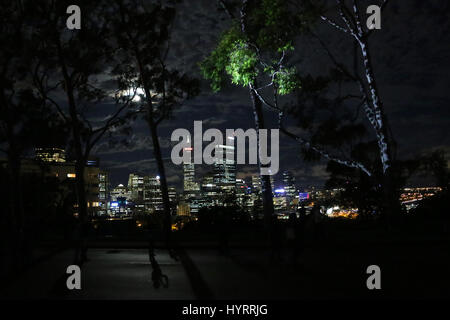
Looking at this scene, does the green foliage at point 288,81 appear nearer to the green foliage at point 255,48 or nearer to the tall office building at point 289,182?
the green foliage at point 255,48

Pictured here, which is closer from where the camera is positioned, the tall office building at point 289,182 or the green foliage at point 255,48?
the green foliage at point 255,48

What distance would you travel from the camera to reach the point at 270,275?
512 inches

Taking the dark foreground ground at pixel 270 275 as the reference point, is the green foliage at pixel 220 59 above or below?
above

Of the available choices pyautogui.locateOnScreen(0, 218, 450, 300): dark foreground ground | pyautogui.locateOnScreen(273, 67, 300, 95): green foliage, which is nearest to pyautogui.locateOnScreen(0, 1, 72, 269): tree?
pyautogui.locateOnScreen(0, 218, 450, 300): dark foreground ground

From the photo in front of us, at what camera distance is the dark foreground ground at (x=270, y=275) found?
10016 millimetres

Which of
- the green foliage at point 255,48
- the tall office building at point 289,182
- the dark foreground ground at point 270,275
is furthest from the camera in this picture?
the tall office building at point 289,182

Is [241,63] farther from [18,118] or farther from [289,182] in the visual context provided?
[289,182]

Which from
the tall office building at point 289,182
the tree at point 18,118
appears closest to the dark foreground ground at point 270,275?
the tree at point 18,118

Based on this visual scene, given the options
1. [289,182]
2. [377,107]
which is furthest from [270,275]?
[289,182]

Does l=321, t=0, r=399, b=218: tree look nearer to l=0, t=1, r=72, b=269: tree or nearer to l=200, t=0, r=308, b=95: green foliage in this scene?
l=200, t=0, r=308, b=95: green foliage

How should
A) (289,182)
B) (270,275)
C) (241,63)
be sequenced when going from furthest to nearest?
(289,182)
(241,63)
(270,275)

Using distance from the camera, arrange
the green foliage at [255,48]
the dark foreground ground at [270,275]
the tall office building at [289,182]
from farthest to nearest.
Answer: the tall office building at [289,182] → the green foliage at [255,48] → the dark foreground ground at [270,275]
